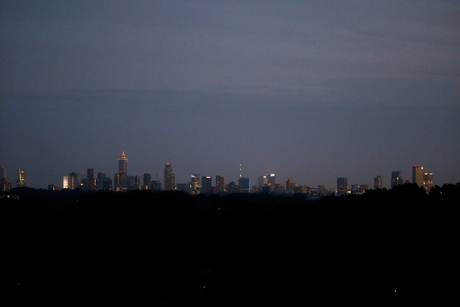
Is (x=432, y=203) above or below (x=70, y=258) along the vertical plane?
above

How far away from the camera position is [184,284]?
4722 centimetres

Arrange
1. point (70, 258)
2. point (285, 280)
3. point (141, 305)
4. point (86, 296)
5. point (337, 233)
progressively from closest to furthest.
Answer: point (141, 305) < point (86, 296) < point (285, 280) < point (70, 258) < point (337, 233)

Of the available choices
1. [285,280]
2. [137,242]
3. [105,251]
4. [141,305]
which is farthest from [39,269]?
[285,280]

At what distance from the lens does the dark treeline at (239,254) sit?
42875 mm

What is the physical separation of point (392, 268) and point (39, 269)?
90.5ft

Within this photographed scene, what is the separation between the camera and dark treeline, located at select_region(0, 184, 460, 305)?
42875 millimetres

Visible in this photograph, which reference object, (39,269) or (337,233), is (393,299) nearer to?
(337,233)

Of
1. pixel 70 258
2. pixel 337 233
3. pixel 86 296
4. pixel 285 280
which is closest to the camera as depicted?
pixel 86 296

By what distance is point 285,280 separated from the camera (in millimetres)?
46406

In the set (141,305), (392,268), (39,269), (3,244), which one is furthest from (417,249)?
(3,244)

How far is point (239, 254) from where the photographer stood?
60.1 m

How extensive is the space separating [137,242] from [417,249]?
2590cm

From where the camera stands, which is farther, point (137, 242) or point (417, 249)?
point (137, 242)

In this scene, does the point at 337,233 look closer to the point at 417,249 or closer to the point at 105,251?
the point at 417,249
